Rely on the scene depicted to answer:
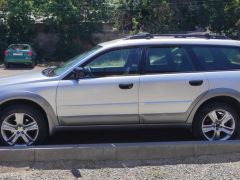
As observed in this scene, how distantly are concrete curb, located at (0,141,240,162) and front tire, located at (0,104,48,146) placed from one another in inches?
15.5

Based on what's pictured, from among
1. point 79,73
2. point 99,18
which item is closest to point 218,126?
point 79,73

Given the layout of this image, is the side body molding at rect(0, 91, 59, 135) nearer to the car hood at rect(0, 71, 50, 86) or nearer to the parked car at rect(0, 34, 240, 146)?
the parked car at rect(0, 34, 240, 146)

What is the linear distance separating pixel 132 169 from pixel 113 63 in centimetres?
173

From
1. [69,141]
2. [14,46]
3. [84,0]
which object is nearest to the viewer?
[69,141]

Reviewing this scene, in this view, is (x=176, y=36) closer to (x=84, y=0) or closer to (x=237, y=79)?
(x=237, y=79)

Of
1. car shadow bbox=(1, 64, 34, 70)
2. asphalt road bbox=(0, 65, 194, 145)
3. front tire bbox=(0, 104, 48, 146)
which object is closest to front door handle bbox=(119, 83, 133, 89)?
asphalt road bbox=(0, 65, 194, 145)

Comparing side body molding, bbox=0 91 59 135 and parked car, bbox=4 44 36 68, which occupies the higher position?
side body molding, bbox=0 91 59 135

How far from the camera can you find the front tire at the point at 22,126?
6.23 m

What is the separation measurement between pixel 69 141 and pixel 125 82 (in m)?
1.33

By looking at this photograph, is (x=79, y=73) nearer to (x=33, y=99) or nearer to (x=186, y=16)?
(x=33, y=99)

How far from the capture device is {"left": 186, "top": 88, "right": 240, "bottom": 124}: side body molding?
643 cm

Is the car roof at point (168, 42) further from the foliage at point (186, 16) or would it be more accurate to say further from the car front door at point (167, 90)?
the foliage at point (186, 16)

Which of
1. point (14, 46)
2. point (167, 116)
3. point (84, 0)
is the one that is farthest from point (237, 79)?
point (84, 0)

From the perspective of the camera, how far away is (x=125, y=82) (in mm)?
6352
